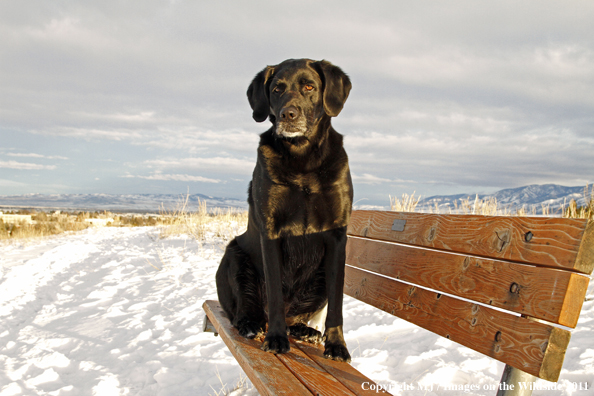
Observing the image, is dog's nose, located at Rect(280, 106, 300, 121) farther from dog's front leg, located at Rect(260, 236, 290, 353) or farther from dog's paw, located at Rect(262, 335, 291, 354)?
dog's paw, located at Rect(262, 335, 291, 354)

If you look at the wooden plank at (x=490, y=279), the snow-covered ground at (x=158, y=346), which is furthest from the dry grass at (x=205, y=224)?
the wooden plank at (x=490, y=279)

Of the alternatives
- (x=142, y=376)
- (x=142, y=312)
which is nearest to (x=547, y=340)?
(x=142, y=376)

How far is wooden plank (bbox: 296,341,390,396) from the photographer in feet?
4.83

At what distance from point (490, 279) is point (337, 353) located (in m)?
0.76

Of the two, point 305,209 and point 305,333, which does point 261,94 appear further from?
point 305,333

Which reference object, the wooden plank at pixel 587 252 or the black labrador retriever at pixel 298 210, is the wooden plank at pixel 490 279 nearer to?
the wooden plank at pixel 587 252

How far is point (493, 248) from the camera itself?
173cm

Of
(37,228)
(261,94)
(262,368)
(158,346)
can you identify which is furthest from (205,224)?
(37,228)

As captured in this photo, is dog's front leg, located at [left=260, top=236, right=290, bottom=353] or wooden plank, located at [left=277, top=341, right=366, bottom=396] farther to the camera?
dog's front leg, located at [left=260, top=236, right=290, bottom=353]

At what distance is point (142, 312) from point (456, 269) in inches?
154

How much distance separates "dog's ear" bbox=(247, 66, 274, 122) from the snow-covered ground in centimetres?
190

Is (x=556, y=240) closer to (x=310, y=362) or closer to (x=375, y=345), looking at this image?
(x=310, y=362)

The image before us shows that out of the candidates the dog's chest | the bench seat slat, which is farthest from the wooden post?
the dog's chest

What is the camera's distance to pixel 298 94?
6.59 feet
